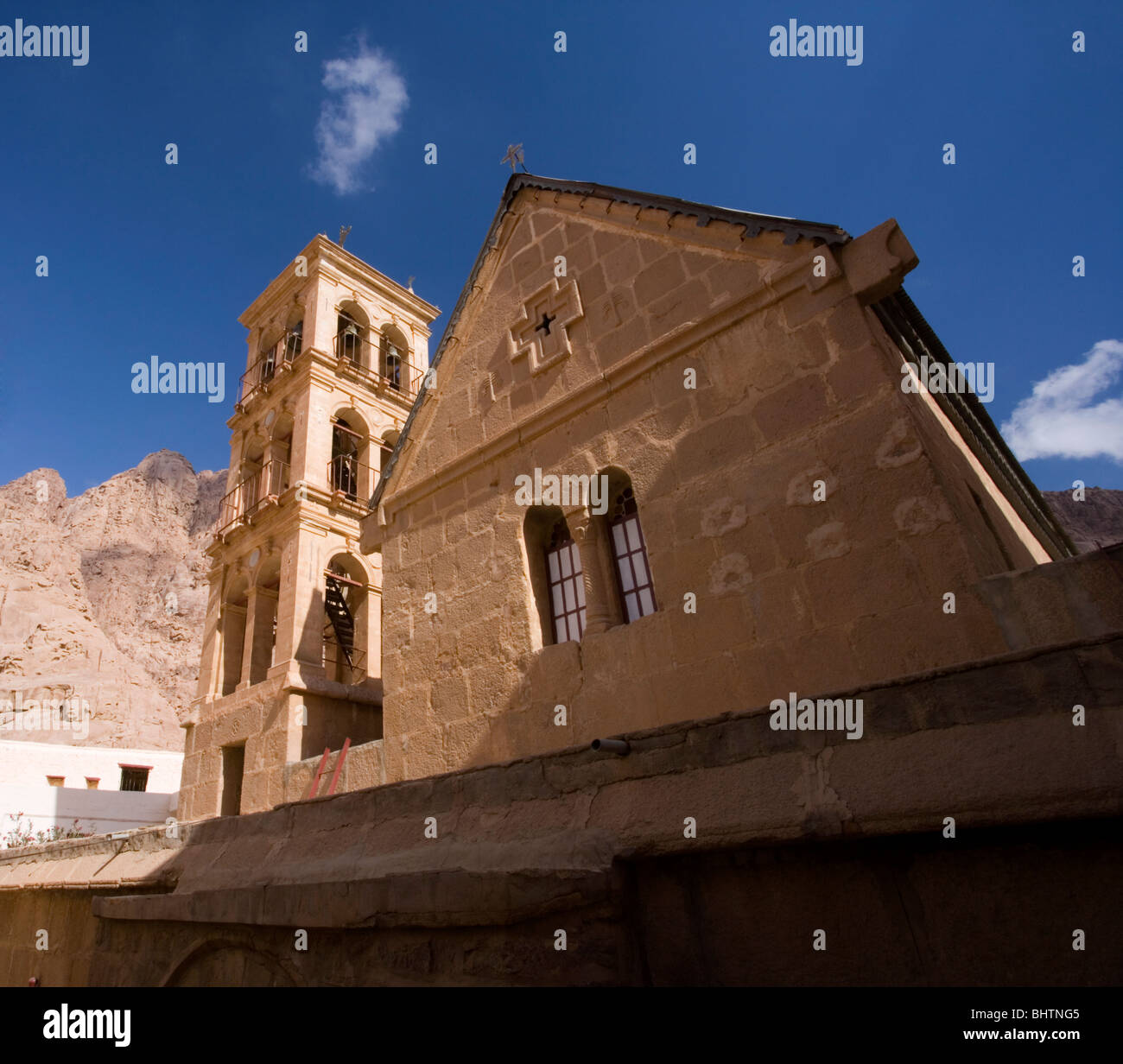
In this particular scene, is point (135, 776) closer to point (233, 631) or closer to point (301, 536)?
point (233, 631)

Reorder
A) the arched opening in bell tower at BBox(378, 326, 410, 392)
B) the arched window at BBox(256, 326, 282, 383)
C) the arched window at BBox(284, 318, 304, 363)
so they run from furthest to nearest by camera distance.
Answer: the arched opening in bell tower at BBox(378, 326, 410, 392) < the arched window at BBox(256, 326, 282, 383) < the arched window at BBox(284, 318, 304, 363)

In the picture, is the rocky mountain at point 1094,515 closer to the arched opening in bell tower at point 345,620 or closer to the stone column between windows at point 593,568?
the arched opening in bell tower at point 345,620

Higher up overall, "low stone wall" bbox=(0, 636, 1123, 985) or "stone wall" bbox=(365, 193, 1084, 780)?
"stone wall" bbox=(365, 193, 1084, 780)

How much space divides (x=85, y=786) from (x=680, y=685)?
25.5 meters

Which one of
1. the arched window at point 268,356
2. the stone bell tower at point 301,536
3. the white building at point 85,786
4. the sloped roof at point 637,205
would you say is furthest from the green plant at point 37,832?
the sloped roof at point 637,205

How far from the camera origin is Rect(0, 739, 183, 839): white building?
64.5 feet

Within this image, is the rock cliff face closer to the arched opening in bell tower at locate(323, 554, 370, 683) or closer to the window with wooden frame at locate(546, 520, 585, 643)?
the arched opening in bell tower at locate(323, 554, 370, 683)

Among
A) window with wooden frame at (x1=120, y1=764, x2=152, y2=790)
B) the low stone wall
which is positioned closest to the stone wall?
the low stone wall

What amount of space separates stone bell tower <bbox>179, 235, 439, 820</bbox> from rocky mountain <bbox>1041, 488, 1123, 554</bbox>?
4872 cm

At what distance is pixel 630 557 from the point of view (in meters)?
6.90

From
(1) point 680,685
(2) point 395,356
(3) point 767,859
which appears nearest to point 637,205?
(1) point 680,685

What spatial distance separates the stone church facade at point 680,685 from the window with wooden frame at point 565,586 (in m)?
0.04

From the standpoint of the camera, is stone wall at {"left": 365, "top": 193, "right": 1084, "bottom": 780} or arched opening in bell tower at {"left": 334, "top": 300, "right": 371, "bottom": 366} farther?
arched opening in bell tower at {"left": 334, "top": 300, "right": 371, "bottom": 366}
